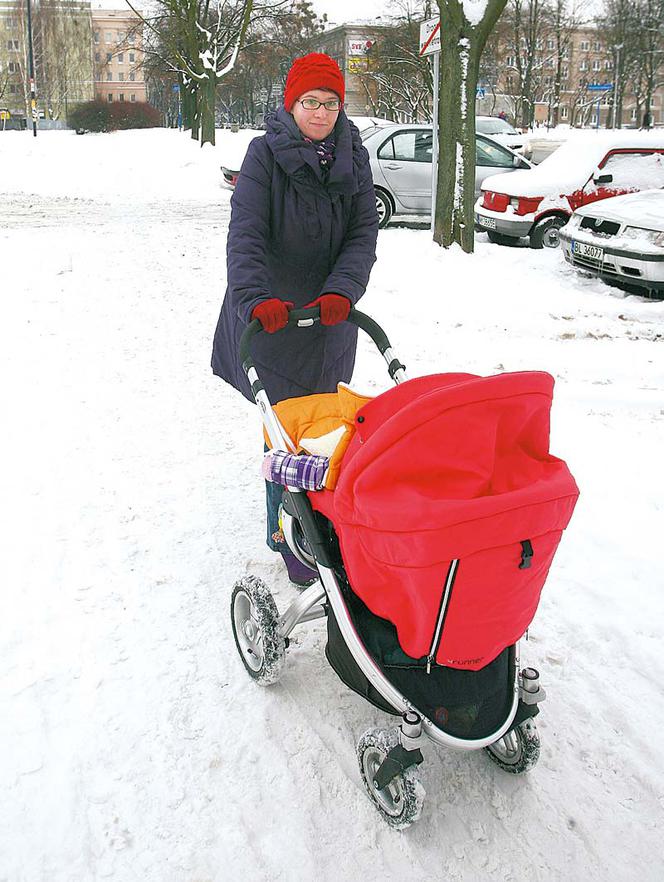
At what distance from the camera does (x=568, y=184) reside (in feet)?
37.9

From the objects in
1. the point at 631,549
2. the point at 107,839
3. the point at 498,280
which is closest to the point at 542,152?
the point at 498,280

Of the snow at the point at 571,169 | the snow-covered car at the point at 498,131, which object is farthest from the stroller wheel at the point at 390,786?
the snow-covered car at the point at 498,131

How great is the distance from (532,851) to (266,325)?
1.86m

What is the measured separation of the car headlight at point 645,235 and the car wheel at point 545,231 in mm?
2354

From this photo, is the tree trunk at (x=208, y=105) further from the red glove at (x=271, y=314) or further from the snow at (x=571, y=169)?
the red glove at (x=271, y=314)

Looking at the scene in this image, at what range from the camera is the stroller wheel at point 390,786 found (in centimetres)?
228

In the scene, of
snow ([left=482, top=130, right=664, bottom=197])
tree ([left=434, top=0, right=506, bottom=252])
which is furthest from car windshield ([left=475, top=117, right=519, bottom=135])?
tree ([left=434, top=0, right=506, bottom=252])

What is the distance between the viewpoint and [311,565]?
285cm

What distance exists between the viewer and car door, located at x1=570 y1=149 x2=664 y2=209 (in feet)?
36.0

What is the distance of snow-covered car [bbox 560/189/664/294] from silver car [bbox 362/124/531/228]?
11.9 ft

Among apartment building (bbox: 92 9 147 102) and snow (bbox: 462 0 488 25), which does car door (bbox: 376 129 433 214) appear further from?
apartment building (bbox: 92 9 147 102)

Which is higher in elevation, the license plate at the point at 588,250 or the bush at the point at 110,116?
the bush at the point at 110,116

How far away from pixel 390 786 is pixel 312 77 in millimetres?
2460

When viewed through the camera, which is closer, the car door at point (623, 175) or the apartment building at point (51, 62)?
the car door at point (623, 175)
